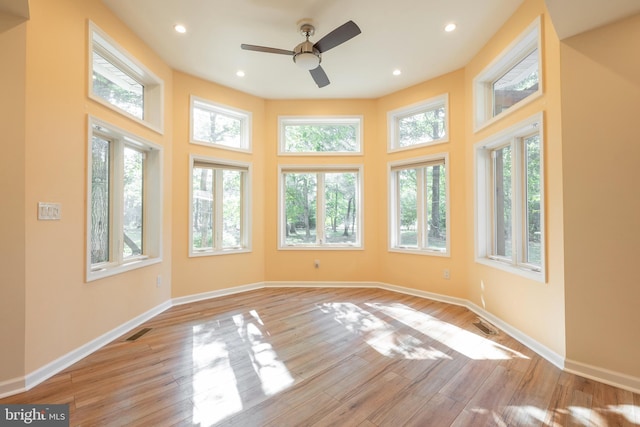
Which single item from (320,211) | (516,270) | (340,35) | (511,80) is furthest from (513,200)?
(320,211)

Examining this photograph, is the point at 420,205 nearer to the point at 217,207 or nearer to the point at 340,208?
the point at 340,208

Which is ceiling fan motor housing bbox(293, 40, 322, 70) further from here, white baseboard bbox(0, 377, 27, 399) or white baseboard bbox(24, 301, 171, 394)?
white baseboard bbox(0, 377, 27, 399)

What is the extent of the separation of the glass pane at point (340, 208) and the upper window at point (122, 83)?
2756mm

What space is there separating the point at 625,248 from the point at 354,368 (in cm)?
222

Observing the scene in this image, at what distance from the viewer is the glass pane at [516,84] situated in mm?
2650

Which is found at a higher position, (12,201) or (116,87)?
(116,87)

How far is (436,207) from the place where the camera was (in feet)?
13.4

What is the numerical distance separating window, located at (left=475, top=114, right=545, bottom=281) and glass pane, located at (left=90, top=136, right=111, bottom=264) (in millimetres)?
4310

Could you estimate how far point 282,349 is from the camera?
2455 millimetres

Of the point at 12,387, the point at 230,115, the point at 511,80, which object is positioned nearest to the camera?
the point at 12,387

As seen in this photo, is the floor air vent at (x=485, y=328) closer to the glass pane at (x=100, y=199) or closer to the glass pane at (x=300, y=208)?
the glass pane at (x=300, y=208)

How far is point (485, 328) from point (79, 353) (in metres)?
4.02

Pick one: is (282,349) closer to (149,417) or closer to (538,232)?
(149,417)

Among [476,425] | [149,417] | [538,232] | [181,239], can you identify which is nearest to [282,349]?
[149,417]
